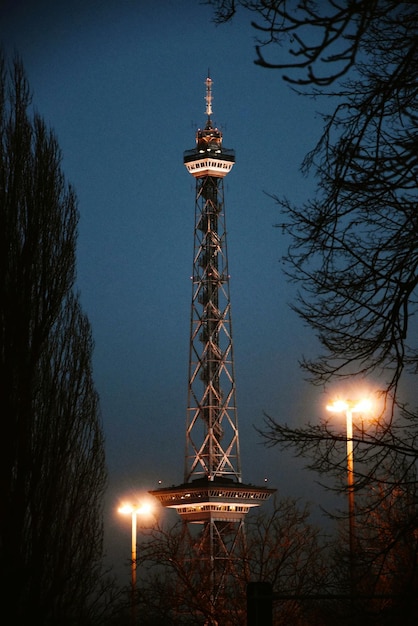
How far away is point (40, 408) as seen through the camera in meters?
19.0

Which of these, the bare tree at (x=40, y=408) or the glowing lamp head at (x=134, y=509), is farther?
the glowing lamp head at (x=134, y=509)

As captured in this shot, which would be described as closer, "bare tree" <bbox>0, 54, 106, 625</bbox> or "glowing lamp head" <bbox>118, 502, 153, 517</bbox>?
"bare tree" <bbox>0, 54, 106, 625</bbox>

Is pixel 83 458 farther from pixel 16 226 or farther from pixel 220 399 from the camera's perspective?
pixel 220 399

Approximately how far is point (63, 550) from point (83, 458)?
1702 millimetres

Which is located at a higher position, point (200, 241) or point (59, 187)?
point (200, 241)

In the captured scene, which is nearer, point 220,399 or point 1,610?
point 1,610

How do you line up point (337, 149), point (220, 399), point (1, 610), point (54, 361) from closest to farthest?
point (337, 149)
point (1, 610)
point (54, 361)
point (220, 399)

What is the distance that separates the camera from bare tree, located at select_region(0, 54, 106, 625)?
18109mm

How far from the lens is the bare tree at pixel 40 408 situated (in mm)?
18109

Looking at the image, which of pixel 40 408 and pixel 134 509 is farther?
pixel 134 509

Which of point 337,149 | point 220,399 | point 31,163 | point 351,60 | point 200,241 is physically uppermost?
point 200,241

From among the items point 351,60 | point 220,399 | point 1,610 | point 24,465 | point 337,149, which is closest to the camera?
point 351,60

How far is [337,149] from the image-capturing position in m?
8.56

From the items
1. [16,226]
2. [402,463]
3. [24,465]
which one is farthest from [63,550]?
[402,463]
